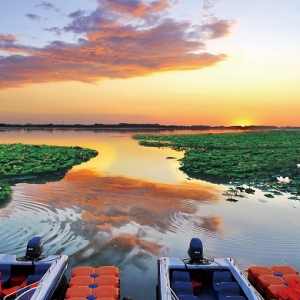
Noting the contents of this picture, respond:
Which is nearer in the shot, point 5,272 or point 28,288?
point 28,288

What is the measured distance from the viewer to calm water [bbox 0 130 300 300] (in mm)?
10484

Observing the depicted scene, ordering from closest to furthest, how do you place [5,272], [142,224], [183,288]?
[183,288], [5,272], [142,224]

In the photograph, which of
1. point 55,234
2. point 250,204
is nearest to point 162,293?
point 55,234

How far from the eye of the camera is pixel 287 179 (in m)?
22.4

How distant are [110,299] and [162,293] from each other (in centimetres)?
119

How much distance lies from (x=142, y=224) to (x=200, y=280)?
500 centimetres

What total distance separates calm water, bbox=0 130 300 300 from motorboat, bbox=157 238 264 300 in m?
0.82

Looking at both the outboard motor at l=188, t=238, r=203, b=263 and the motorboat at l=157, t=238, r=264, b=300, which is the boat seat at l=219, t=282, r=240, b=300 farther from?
the outboard motor at l=188, t=238, r=203, b=263

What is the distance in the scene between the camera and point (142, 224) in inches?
528

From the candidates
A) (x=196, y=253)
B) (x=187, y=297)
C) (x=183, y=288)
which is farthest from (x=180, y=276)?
(x=187, y=297)

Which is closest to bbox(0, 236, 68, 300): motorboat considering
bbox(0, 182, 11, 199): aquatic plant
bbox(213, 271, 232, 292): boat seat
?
bbox(213, 271, 232, 292): boat seat

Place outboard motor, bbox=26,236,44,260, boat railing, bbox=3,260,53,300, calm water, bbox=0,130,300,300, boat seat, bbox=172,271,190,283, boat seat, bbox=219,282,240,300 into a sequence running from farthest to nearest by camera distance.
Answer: calm water, bbox=0,130,300,300 → outboard motor, bbox=26,236,44,260 → boat seat, bbox=172,271,190,283 → boat seat, bbox=219,282,240,300 → boat railing, bbox=3,260,53,300

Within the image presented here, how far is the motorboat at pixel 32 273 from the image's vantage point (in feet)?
25.2

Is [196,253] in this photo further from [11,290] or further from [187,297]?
[11,290]
